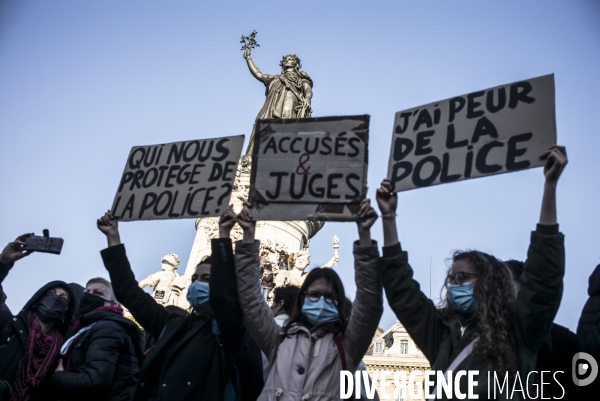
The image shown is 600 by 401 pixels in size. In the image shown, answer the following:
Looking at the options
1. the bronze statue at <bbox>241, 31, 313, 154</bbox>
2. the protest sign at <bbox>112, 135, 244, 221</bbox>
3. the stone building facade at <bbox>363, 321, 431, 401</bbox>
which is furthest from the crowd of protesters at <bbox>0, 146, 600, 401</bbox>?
the stone building facade at <bbox>363, 321, 431, 401</bbox>

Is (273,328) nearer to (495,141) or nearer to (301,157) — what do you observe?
(301,157)

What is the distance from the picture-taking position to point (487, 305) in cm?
405

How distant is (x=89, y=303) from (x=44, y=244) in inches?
28.2

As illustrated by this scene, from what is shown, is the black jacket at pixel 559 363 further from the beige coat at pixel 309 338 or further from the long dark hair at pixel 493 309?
the beige coat at pixel 309 338

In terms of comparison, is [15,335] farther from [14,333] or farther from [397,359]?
[397,359]

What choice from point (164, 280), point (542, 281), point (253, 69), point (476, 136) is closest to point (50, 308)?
point (476, 136)

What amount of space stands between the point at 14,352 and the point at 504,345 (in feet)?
13.2

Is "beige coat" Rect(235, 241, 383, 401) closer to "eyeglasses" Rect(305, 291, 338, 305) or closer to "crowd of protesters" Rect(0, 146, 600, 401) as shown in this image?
"crowd of protesters" Rect(0, 146, 600, 401)

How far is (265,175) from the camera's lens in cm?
518

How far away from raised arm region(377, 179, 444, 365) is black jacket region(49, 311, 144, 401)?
2.36 m

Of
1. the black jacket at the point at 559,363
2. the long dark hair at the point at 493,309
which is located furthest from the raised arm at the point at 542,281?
the black jacket at the point at 559,363

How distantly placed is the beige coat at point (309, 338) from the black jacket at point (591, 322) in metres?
1.52

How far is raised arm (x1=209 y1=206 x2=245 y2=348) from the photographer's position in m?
4.51

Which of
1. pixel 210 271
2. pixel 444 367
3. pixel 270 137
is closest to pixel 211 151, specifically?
pixel 270 137
